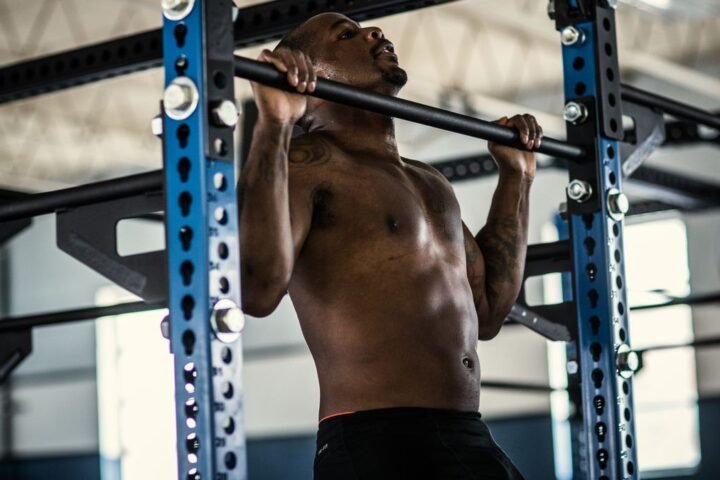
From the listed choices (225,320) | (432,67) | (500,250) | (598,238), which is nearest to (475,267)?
(500,250)

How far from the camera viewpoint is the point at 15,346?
4199 mm

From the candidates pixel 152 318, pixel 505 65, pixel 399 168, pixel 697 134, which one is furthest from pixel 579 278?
pixel 152 318

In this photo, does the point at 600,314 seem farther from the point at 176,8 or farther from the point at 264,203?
the point at 176,8

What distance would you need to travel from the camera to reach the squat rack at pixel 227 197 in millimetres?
2115

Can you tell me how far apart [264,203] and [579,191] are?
100 centimetres

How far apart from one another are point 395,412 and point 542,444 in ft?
33.1

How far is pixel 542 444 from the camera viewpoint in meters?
12.4

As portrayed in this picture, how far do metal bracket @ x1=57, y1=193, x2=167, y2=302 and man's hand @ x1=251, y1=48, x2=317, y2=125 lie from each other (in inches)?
20.1

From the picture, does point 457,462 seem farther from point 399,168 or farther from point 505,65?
point 505,65

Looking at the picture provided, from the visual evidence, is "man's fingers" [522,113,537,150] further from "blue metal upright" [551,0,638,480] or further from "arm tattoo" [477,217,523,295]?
"arm tattoo" [477,217,523,295]

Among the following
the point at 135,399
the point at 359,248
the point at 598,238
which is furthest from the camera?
the point at 135,399

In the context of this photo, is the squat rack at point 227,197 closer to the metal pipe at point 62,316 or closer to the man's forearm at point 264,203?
the metal pipe at point 62,316

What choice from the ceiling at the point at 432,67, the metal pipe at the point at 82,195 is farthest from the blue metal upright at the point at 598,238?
the ceiling at the point at 432,67

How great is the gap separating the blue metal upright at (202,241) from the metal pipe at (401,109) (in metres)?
0.06
